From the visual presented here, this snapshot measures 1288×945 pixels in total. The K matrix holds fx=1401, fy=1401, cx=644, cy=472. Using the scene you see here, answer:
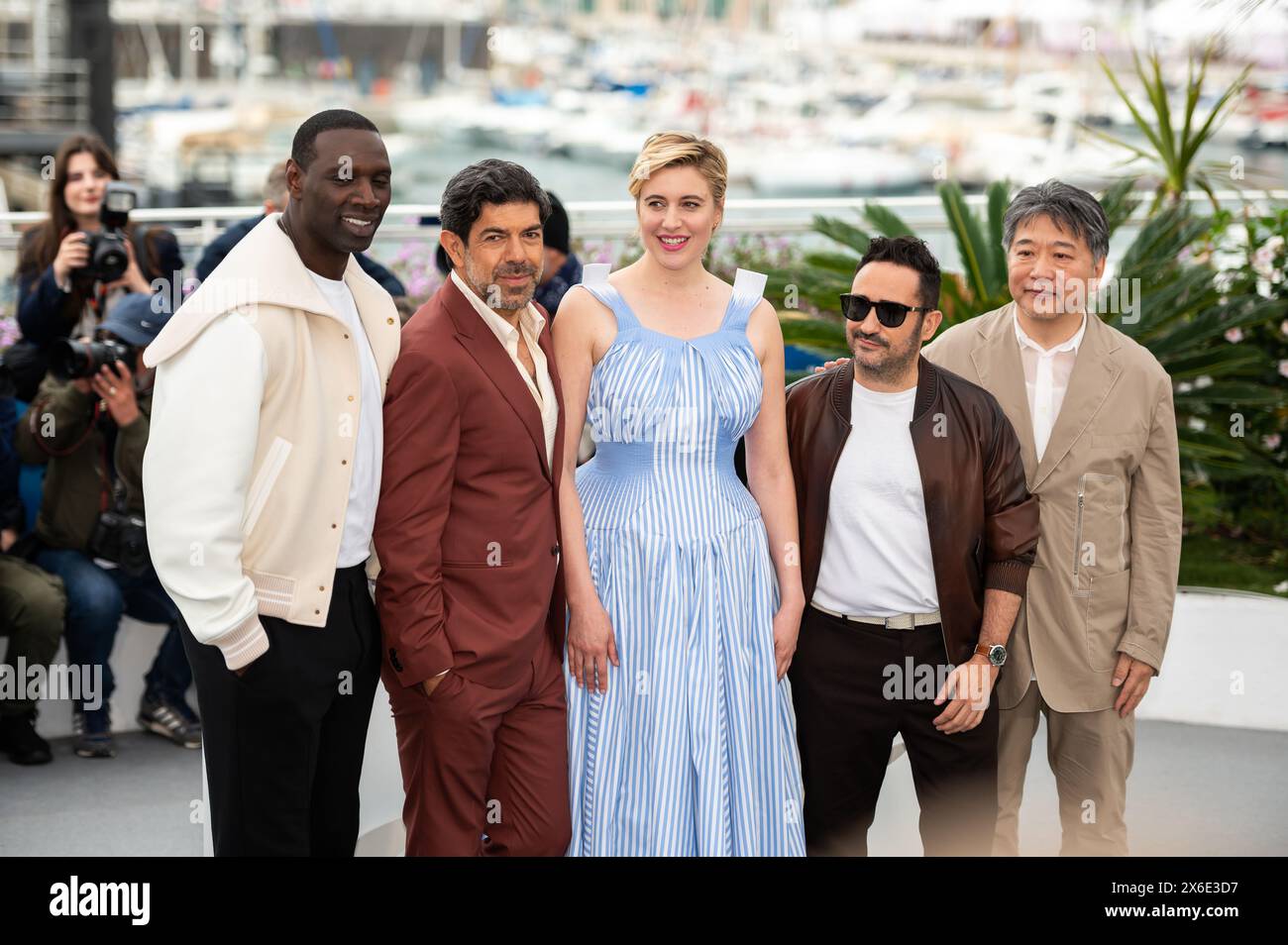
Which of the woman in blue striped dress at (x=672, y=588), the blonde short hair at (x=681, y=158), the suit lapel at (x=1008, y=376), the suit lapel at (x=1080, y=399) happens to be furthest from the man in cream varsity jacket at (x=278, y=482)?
the suit lapel at (x=1080, y=399)

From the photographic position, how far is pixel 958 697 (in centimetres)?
303

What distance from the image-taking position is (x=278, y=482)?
263 centimetres

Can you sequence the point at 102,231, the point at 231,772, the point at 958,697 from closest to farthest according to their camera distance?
1. the point at 231,772
2. the point at 958,697
3. the point at 102,231

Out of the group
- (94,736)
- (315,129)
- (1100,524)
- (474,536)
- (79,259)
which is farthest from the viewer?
(79,259)

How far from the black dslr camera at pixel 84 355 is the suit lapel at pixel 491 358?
1.97m

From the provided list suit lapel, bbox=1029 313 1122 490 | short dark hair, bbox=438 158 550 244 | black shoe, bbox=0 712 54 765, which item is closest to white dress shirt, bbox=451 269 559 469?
short dark hair, bbox=438 158 550 244

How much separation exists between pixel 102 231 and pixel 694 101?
6996 cm

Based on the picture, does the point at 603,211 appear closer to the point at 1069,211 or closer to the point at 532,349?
the point at 1069,211

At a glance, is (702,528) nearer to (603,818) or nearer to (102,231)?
(603,818)

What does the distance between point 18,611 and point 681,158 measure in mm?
2778

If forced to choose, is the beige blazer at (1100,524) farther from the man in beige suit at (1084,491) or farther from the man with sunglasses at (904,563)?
the man with sunglasses at (904,563)

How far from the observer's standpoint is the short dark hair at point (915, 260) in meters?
3.00

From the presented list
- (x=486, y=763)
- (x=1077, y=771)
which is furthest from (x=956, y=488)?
(x=486, y=763)

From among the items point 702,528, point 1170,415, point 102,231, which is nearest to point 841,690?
point 702,528
